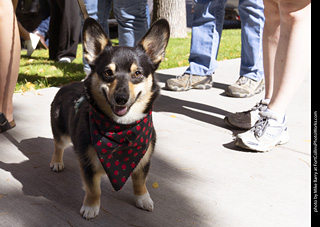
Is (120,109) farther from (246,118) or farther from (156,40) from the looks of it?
(246,118)

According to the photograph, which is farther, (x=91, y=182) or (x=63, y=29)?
(x=63, y=29)

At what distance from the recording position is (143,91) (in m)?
2.38

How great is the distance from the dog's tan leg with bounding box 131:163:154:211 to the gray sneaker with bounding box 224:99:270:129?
5.16 feet

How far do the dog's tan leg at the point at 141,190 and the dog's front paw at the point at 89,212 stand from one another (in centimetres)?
28

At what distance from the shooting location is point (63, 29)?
725 cm

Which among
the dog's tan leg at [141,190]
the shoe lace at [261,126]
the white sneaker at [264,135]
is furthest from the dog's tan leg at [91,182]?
the shoe lace at [261,126]

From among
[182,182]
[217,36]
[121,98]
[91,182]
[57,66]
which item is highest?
[121,98]

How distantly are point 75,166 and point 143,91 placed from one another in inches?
39.3

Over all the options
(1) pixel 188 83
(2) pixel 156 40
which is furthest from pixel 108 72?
(1) pixel 188 83

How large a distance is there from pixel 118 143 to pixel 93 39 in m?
0.73

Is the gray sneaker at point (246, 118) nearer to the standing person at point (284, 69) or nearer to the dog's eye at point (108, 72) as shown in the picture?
the standing person at point (284, 69)

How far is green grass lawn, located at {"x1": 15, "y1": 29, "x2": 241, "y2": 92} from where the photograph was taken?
5375 mm

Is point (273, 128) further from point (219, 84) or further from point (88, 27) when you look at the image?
point (219, 84)
